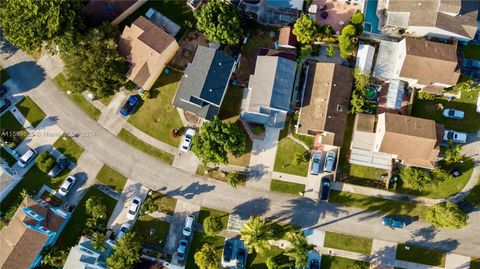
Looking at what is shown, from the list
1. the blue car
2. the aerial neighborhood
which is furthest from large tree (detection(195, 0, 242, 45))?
the blue car

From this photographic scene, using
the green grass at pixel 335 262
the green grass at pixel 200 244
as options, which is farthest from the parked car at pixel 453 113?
the green grass at pixel 200 244

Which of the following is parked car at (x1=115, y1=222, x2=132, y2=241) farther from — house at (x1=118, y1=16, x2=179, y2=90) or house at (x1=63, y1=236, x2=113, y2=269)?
house at (x1=118, y1=16, x2=179, y2=90)

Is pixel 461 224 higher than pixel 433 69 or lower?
lower

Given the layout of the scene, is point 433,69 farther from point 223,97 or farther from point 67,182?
point 67,182

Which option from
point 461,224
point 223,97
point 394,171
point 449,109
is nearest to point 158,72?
point 223,97

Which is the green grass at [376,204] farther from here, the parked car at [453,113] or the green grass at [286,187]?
the parked car at [453,113]
